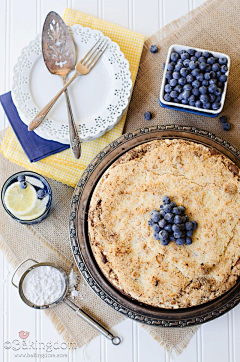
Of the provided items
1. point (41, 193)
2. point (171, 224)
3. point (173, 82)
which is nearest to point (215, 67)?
point (173, 82)

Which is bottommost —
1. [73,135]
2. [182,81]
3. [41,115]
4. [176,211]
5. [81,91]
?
[176,211]

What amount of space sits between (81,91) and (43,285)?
1.24 metres

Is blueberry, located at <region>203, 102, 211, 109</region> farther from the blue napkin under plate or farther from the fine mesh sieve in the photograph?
the fine mesh sieve

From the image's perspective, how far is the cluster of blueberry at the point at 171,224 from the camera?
200 cm

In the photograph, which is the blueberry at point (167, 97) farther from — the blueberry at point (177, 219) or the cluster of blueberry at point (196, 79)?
the blueberry at point (177, 219)

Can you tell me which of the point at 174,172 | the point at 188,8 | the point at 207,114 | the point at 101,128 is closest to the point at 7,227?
the point at 101,128

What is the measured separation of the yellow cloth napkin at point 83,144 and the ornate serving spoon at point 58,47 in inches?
5.2

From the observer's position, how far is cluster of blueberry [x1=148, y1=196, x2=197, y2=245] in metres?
2.00

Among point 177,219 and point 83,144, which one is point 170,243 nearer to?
point 177,219

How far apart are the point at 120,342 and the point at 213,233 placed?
1.07 metres

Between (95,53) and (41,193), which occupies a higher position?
(95,53)

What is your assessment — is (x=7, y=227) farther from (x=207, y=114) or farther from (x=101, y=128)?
(x=207, y=114)

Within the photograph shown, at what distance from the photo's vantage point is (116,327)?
8.65ft

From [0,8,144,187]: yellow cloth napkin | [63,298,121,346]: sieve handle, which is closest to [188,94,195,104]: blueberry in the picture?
[0,8,144,187]: yellow cloth napkin
